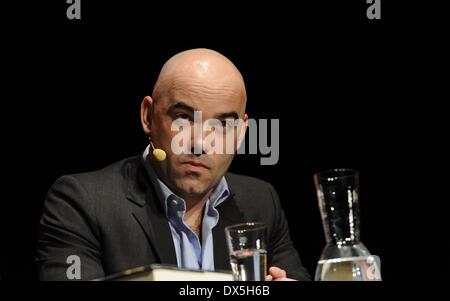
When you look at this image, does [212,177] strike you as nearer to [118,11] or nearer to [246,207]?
[246,207]

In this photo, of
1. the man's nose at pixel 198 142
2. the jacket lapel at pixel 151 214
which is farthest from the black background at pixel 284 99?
the man's nose at pixel 198 142

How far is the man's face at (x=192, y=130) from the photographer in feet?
7.85

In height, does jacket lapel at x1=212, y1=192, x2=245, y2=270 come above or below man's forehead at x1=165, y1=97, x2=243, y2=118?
below

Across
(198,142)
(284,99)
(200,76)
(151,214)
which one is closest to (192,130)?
(198,142)

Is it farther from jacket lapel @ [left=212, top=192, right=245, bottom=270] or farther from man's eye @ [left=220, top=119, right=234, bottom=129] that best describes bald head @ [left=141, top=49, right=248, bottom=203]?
jacket lapel @ [left=212, top=192, right=245, bottom=270]

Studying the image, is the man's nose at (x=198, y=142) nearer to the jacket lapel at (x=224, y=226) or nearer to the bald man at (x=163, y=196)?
the bald man at (x=163, y=196)

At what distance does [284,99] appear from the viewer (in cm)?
315

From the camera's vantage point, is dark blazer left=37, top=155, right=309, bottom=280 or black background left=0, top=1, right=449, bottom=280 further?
black background left=0, top=1, right=449, bottom=280

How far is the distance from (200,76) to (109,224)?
0.53 metres

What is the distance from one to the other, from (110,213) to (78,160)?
1.82 ft

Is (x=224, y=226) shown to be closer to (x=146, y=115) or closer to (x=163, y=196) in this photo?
(x=163, y=196)

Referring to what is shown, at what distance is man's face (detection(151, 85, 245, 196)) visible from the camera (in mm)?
2393

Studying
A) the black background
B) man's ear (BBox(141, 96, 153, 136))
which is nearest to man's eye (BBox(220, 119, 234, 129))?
man's ear (BBox(141, 96, 153, 136))
